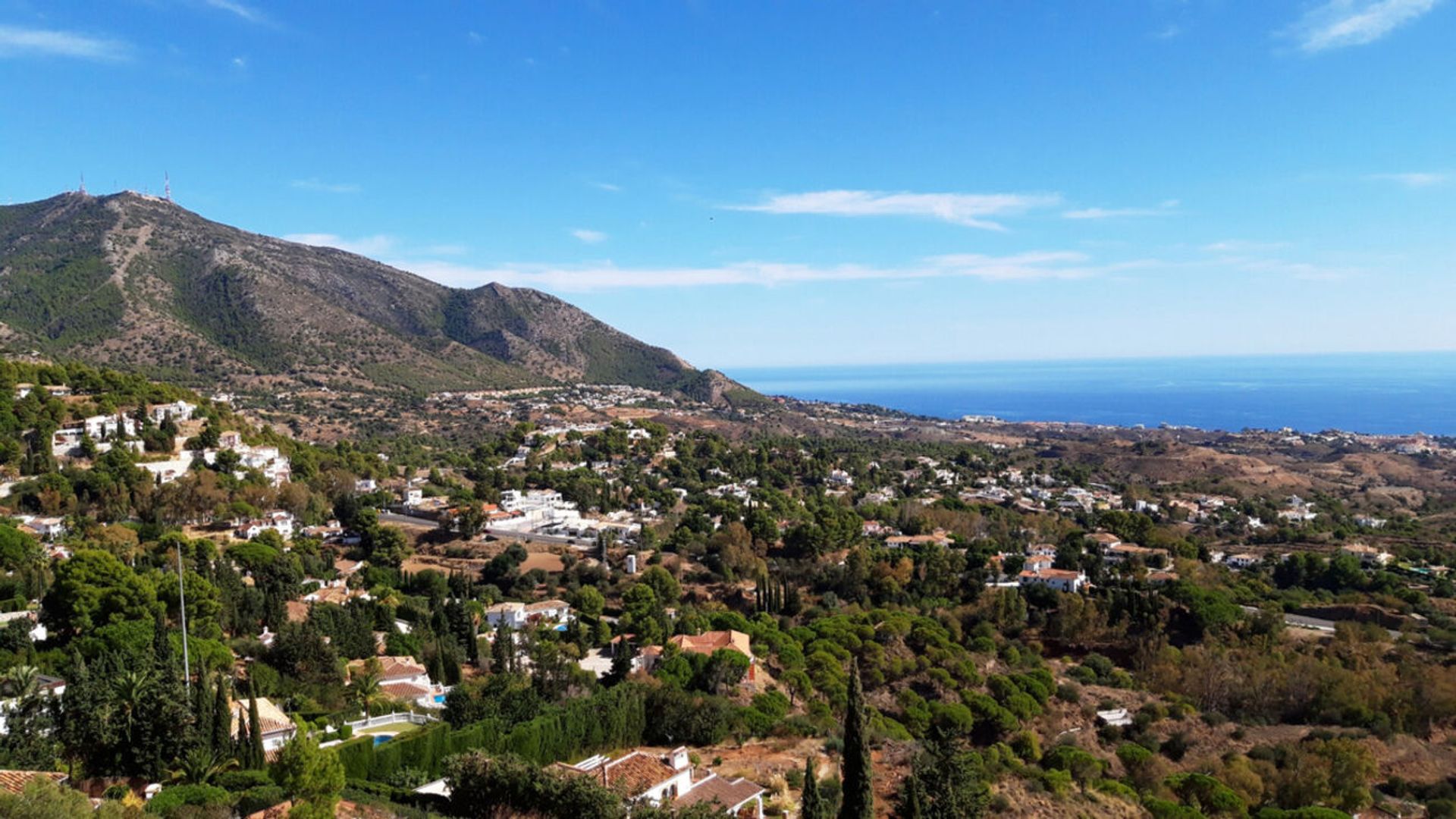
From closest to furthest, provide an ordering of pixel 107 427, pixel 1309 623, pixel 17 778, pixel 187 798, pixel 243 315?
1. pixel 17 778
2. pixel 187 798
3. pixel 1309 623
4. pixel 107 427
5. pixel 243 315

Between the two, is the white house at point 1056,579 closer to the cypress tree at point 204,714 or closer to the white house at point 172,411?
the cypress tree at point 204,714

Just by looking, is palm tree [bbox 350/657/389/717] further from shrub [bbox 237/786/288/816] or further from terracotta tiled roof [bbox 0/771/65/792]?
terracotta tiled roof [bbox 0/771/65/792]

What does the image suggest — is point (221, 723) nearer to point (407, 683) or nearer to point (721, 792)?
point (407, 683)

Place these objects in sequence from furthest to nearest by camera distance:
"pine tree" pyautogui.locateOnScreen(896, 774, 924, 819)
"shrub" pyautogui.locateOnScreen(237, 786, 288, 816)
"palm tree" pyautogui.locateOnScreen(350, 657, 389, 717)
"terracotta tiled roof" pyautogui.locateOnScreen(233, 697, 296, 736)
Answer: "palm tree" pyautogui.locateOnScreen(350, 657, 389, 717) → "terracotta tiled roof" pyautogui.locateOnScreen(233, 697, 296, 736) → "pine tree" pyautogui.locateOnScreen(896, 774, 924, 819) → "shrub" pyautogui.locateOnScreen(237, 786, 288, 816)

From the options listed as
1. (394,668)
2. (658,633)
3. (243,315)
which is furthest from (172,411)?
(243,315)

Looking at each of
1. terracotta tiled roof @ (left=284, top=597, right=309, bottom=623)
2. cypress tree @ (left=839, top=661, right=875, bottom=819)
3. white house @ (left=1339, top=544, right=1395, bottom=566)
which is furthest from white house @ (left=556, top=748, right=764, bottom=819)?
white house @ (left=1339, top=544, right=1395, bottom=566)

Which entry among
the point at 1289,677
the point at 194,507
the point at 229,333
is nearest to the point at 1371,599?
the point at 1289,677

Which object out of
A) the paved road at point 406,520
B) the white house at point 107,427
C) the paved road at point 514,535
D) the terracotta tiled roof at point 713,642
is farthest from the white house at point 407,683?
the white house at point 107,427
